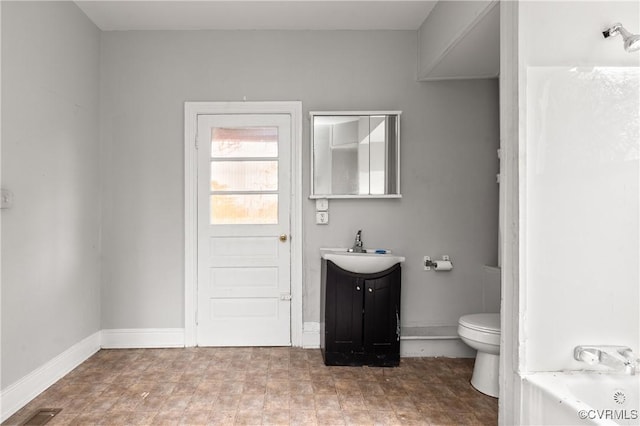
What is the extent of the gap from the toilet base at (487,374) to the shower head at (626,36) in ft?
5.80

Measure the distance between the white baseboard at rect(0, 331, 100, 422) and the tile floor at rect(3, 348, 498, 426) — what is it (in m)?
0.04

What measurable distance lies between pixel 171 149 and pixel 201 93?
0.51 m

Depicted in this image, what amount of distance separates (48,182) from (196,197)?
3.40ft

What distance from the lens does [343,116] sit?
134 inches

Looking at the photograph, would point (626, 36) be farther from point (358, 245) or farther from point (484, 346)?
point (358, 245)

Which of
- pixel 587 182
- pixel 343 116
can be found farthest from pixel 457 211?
pixel 587 182

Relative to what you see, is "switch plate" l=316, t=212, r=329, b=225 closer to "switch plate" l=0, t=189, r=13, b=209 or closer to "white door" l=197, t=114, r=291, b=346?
"white door" l=197, t=114, r=291, b=346

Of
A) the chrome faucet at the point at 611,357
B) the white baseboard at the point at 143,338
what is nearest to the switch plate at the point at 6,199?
the white baseboard at the point at 143,338

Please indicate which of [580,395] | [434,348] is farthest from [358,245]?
[580,395]

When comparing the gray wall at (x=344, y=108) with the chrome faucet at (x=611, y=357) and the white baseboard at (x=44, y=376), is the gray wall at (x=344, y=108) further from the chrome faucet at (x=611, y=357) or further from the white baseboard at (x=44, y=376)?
the chrome faucet at (x=611, y=357)

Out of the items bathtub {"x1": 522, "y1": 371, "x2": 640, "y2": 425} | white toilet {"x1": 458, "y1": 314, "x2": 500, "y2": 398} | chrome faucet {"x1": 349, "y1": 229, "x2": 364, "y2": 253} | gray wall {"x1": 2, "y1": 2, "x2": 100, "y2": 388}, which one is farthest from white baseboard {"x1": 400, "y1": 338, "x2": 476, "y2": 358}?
gray wall {"x1": 2, "y1": 2, "x2": 100, "y2": 388}

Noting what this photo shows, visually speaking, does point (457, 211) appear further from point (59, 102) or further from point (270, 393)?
point (59, 102)

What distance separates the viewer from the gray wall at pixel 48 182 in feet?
7.77

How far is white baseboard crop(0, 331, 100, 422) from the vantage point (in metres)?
2.31
